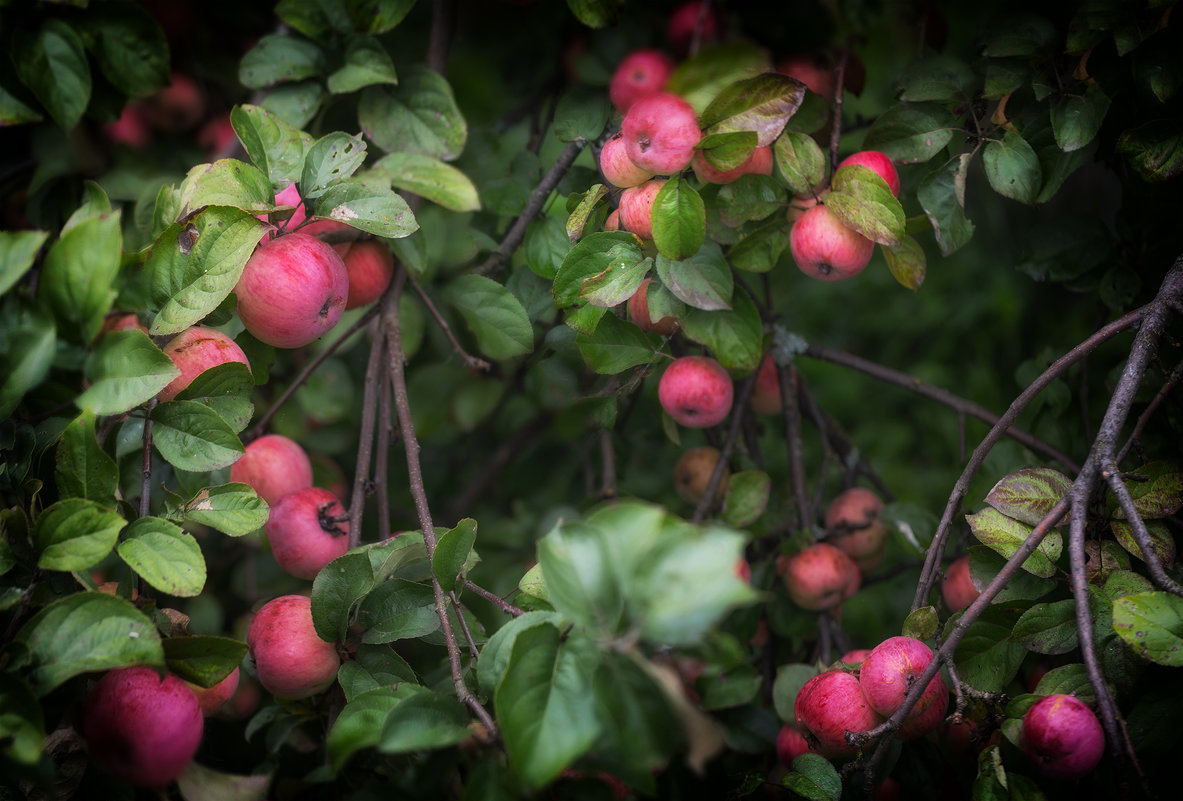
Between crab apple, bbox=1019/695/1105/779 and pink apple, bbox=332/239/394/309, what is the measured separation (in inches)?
39.1

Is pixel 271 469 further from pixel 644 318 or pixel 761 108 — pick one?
pixel 761 108

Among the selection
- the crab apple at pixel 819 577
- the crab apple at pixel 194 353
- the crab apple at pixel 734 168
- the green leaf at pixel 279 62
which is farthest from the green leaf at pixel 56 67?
the crab apple at pixel 819 577

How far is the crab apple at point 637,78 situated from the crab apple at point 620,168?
200mm

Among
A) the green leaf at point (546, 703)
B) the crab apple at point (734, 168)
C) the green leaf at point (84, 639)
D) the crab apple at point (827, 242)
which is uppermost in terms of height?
the crab apple at point (734, 168)

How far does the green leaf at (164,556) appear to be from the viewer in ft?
2.65

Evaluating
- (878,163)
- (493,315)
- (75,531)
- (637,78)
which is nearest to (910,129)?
(878,163)

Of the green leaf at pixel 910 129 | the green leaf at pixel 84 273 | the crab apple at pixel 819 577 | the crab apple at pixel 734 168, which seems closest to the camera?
the green leaf at pixel 84 273

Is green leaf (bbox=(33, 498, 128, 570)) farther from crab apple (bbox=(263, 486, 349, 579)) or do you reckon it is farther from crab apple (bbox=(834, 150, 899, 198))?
crab apple (bbox=(834, 150, 899, 198))

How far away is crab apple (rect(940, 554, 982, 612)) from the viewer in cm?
115

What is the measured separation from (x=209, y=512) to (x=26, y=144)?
106 centimetres

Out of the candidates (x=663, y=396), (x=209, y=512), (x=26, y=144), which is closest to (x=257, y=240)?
(x=209, y=512)

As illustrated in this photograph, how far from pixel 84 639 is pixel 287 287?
16.8 inches

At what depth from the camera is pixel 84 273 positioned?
74 centimetres

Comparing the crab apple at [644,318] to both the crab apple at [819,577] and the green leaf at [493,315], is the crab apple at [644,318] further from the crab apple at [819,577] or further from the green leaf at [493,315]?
the crab apple at [819,577]
